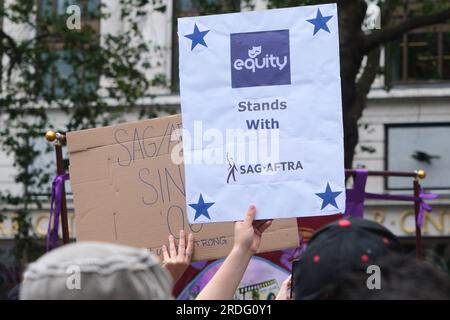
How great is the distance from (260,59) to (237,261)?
2.72 ft

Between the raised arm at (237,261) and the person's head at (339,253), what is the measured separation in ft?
2.91

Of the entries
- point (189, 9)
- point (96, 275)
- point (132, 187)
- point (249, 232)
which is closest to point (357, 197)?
point (132, 187)

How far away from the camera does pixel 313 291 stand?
1.62 m

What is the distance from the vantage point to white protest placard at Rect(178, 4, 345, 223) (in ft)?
10.7

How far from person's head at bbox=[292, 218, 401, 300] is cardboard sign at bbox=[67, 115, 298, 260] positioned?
1911mm

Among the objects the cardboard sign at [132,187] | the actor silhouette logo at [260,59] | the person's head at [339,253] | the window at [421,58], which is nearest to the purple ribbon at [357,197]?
the cardboard sign at [132,187]

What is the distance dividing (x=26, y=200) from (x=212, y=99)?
9906 millimetres

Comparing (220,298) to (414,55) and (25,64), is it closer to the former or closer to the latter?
(25,64)

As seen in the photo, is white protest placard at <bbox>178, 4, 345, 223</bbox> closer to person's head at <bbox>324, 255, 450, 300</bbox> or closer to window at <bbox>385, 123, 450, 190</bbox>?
person's head at <bbox>324, 255, 450, 300</bbox>

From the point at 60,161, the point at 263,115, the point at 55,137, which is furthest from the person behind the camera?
the point at 60,161

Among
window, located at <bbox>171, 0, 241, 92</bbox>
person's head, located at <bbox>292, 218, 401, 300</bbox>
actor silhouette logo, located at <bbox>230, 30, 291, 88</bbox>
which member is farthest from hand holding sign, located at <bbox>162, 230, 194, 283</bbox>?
window, located at <bbox>171, 0, 241, 92</bbox>

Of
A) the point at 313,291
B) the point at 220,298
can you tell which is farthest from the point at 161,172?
the point at 313,291

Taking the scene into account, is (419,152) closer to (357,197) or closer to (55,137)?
(357,197)

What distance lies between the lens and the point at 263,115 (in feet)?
10.9
